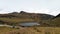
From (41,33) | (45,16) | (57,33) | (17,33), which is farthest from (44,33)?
(45,16)

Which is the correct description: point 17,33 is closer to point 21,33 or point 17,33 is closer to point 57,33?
point 21,33

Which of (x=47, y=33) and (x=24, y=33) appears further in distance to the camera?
(x=47, y=33)

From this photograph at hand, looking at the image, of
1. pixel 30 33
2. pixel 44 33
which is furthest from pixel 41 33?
pixel 30 33

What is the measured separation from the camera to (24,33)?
48.5 feet

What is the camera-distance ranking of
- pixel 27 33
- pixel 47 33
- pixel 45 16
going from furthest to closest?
pixel 45 16 < pixel 47 33 < pixel 27 33

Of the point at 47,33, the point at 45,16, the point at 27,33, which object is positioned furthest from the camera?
the point at 45,16

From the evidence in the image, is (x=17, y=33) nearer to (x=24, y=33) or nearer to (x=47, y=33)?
(x=24, y=33)

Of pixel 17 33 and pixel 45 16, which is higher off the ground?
pixel 17 33

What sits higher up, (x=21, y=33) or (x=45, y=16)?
(x=21, y=33)

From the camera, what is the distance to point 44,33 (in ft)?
53.0

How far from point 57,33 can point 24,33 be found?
372cm

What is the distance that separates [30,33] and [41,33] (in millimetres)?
1455

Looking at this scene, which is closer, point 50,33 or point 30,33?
point 30,33

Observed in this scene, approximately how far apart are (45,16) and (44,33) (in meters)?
59.2
